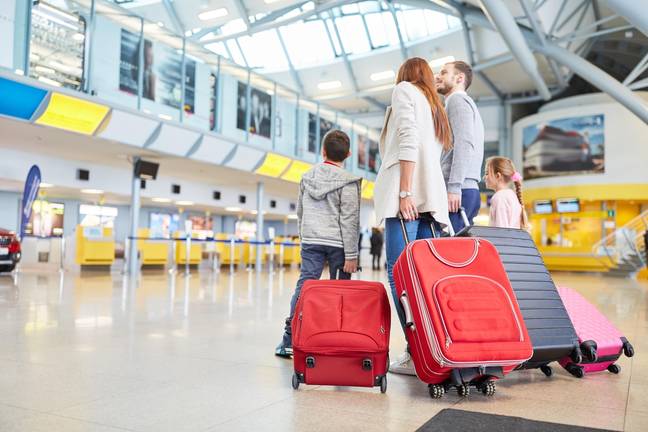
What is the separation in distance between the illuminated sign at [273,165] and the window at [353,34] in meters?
10.6

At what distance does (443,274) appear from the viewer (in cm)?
255

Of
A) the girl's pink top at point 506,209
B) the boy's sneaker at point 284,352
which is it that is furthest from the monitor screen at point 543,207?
the boy's sneaker at point 284,352

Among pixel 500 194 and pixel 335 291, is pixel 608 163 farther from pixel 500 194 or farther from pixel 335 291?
pixel 335 291

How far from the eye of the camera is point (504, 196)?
394 centimetres

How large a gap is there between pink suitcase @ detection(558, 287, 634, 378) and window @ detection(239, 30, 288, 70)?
82.4ft

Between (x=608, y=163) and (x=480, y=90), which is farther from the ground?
(x=480, y=90)

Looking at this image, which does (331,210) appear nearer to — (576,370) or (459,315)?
(459,315)

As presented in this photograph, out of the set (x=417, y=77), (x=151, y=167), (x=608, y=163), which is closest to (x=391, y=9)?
(x=608, y=163)

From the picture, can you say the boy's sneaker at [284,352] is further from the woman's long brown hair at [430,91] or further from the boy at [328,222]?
the woman's long brown hair at [430,91]

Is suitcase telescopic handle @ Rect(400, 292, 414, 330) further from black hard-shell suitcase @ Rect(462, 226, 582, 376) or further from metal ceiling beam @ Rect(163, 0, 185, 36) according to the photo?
metal ceiling beam @ Rect(163, 0, 185, 36)

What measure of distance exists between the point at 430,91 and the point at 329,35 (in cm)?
2429

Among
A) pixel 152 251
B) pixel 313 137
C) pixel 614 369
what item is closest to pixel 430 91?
pixel 614 369

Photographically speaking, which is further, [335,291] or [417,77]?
[417,77]

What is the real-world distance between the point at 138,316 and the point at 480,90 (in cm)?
2536
